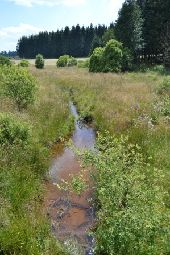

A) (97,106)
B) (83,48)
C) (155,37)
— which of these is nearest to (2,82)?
(97,106)

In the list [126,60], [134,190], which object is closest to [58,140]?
[134,190]

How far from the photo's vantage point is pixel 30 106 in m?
22.4

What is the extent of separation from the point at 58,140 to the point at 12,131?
5158 millimetres

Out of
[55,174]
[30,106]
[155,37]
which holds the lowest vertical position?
[55,174]

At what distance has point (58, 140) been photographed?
65.7ft

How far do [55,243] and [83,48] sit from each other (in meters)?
125

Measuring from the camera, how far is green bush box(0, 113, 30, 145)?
589 inches

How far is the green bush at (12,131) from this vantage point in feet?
49.0

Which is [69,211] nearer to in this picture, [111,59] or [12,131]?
[12,131]

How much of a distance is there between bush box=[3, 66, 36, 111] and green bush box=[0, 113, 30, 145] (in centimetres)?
571

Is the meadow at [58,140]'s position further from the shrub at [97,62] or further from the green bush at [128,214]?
the shrub at [97,62]

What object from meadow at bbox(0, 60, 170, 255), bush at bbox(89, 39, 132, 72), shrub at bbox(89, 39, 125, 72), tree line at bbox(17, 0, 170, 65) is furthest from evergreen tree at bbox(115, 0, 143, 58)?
meadow at bbox(0, 60, 170, 255)

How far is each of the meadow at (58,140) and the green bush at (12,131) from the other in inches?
17.9

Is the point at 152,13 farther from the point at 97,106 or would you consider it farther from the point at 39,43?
the point at 39,43
